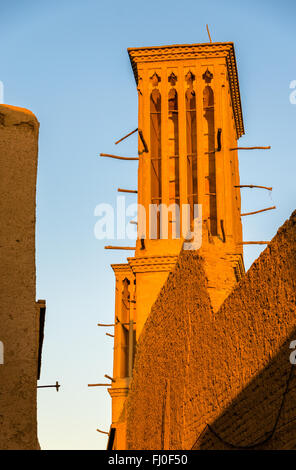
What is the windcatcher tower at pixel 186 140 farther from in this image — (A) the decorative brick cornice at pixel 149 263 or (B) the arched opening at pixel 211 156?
(A) the decorative brick cornice at pixel 149 263

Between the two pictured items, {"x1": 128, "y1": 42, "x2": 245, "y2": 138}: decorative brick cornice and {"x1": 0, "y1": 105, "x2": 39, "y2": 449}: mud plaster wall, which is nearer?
{"x1": 0, "y1": 105, "x2": 39, "y2": 449}: mud plaster wall

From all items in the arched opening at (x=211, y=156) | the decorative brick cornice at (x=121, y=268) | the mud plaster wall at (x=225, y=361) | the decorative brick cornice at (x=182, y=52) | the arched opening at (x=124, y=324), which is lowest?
the mud plaster wall at (x=225, y=361)

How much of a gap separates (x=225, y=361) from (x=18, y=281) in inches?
141

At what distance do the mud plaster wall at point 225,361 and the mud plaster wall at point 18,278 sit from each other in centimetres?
228

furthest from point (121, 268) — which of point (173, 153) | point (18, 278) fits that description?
point (18, 278)

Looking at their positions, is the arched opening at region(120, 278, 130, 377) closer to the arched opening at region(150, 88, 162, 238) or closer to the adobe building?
the arched opening at region(150, 88, 162, 238)

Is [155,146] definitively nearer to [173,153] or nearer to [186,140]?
[173,153]

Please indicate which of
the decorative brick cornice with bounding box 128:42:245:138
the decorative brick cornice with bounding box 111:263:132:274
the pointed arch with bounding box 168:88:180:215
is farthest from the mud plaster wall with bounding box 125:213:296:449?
the decorative brick cornice with bounding box 111:263:132:274

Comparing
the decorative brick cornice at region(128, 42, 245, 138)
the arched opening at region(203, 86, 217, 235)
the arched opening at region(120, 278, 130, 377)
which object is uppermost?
the decorative brick cornice at region(128, 42, 245, 138)

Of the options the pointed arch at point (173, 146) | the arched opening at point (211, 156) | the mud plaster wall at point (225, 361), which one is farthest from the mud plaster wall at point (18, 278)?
the pointed arch at point (173, 146)

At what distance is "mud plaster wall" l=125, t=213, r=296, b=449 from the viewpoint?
5980 mm

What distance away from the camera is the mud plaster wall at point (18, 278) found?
12.8 feet

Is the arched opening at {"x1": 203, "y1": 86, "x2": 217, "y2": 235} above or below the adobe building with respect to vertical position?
above
